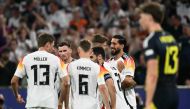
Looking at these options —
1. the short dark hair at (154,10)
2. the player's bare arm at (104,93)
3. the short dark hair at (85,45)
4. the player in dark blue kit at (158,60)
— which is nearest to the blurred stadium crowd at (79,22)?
the player's bare arm at (104,93)

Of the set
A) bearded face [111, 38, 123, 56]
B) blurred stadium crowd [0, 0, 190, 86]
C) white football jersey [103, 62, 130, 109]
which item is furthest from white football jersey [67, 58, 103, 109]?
blurred stadium crowd [0, 0, 190, 86]

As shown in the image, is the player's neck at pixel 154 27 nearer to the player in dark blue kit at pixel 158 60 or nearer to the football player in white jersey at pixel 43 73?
the player in dark blue kit at pixel 158 60

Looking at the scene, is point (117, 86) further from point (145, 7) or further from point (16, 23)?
point (16, 23)

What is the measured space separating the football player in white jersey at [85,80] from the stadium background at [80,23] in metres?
6.95

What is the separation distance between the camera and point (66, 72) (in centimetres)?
1312

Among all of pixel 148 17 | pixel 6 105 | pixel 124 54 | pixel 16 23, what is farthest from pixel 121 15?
pixel 148 17

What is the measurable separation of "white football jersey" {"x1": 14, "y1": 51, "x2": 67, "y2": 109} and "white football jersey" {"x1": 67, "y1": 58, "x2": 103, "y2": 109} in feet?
0.78

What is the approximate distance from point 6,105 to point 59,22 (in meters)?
5.19

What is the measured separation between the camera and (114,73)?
13.7 m

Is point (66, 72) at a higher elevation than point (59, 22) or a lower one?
lower

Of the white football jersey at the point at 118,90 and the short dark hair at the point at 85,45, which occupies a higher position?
the short dark hair at the point at 85,45

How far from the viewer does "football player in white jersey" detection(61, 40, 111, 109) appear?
42.2ft

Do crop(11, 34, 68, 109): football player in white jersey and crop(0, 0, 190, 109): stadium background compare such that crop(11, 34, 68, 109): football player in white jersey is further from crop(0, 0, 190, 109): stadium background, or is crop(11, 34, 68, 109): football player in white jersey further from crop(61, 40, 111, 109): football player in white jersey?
crop(0, 0, 190, 109): stadium background

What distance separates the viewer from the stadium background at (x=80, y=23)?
2109cm
